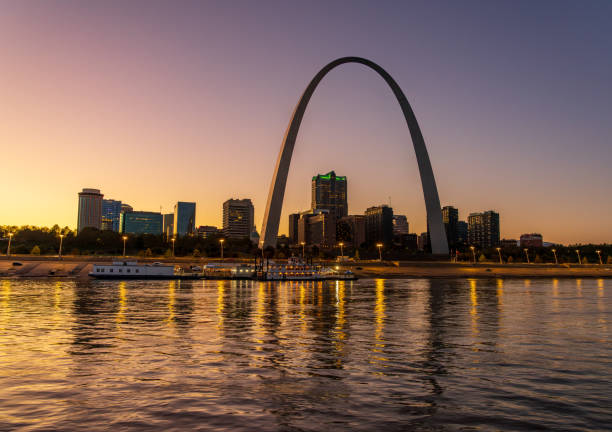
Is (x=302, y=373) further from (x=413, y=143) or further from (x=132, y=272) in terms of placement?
(x=413, y=143)

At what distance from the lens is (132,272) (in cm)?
9062

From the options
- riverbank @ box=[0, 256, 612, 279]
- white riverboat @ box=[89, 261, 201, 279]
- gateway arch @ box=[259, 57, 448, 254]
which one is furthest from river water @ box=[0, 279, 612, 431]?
gateway arch @ box=[259, 57, 448, 254]

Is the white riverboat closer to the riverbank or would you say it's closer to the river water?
the riverbank

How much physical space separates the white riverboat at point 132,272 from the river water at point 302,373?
187 feet

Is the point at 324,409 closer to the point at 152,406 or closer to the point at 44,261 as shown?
the point at 152,406

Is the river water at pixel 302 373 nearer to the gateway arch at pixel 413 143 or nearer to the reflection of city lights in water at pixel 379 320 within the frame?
the reflection of city lights in water at pixel 379 320

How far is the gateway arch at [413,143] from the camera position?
3706 inches

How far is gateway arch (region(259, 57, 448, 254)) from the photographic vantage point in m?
94.1

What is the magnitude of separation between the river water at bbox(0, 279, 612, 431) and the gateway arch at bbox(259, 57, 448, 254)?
64.8m

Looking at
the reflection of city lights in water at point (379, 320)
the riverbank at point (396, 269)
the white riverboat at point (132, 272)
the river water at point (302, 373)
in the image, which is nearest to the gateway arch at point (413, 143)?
the riverbank at point (396, 269)

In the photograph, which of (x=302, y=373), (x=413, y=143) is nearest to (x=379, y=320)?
(x=302, y=373)

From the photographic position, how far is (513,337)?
2548cm

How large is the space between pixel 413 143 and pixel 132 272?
5964 cm

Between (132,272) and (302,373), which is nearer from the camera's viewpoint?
(302,373)
